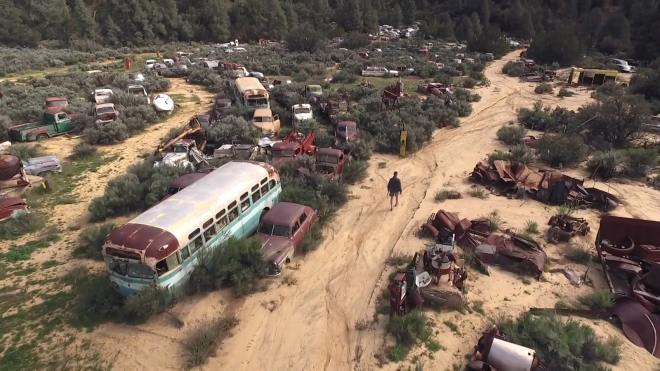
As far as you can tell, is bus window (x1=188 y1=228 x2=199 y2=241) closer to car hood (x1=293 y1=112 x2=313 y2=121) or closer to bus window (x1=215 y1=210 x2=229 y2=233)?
bus window (x1=215 y1=210 x2=229 y2=233)

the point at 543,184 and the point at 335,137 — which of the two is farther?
the point at 335,137

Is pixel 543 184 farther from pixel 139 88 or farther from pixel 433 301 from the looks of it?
pixel 139 88

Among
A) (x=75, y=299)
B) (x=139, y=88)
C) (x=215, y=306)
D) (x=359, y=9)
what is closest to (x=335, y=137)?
(x=215, y=306)

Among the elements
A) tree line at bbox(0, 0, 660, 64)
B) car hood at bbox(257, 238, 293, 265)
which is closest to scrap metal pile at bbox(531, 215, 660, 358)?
car hood at bbox(257, 238, 293, 265)

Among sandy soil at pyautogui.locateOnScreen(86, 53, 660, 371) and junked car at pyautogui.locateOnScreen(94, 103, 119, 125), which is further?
junked car at pyautogui.locateOnScreen(94, 103, 119, 125)

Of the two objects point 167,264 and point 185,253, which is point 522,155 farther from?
point 167,264

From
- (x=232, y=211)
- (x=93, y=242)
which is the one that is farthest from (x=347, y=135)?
(x=93, y=242)
